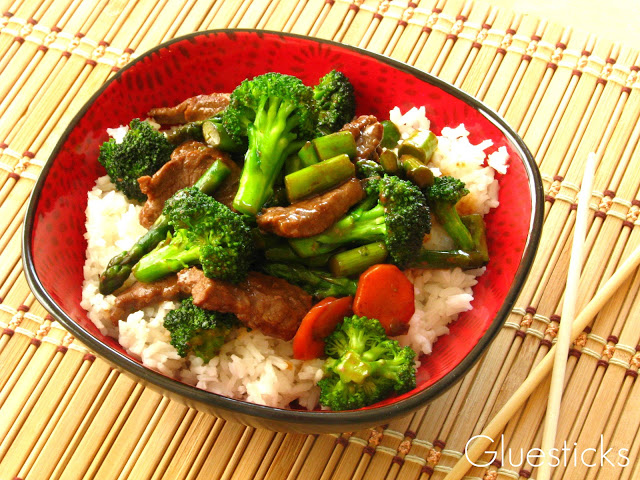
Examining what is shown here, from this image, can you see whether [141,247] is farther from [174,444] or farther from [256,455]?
[256,455]

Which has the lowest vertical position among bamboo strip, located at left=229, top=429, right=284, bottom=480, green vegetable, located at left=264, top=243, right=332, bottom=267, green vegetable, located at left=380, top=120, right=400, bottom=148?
bamboo strip, located at left=229, top=429, right=284, bottom=480

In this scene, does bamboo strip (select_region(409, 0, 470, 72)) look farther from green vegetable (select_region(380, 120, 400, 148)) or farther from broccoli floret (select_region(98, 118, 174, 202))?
broccoli floret (select_region(98, 118, 174, 202))

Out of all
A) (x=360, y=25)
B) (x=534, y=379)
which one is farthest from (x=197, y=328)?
(x=360, y=25)

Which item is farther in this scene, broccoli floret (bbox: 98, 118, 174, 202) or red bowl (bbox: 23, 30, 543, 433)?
broccoli floret (bbox: 98, 118, 174, 202)

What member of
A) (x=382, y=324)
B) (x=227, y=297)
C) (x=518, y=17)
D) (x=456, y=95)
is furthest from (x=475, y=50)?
(x=227, y=297)

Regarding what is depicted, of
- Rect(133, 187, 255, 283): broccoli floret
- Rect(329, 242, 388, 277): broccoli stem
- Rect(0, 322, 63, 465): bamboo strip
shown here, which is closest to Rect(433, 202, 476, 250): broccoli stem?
Rect(329, 242, 388, 277): broccoli stem
